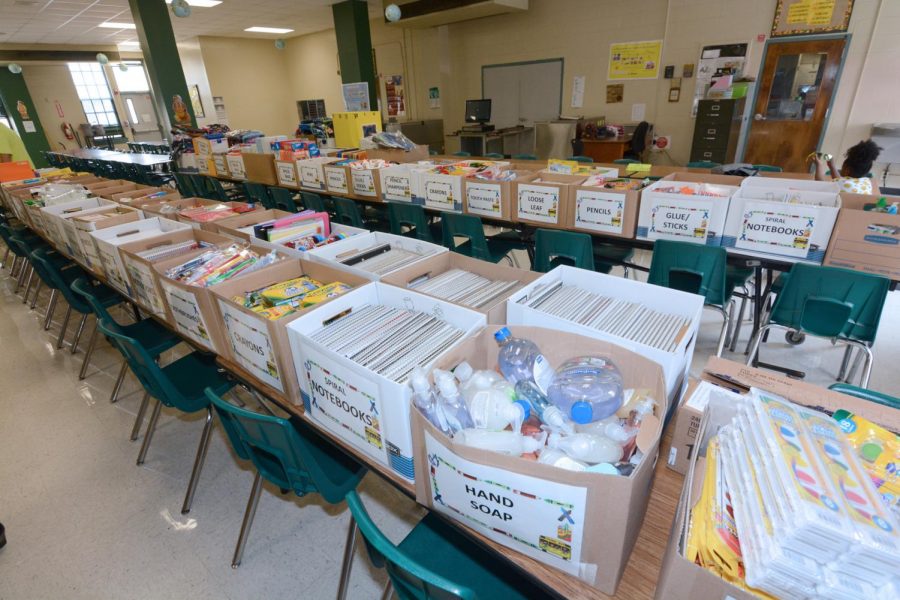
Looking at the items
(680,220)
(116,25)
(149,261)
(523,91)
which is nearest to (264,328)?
(149,261)

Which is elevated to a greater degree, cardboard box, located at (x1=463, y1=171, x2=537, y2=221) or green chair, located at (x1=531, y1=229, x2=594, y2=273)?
cardboard box, located at (x1=463, y1=171, x2=537, y2=221)

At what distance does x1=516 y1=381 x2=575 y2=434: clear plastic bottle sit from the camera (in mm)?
1002

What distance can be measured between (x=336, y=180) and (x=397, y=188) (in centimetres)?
71

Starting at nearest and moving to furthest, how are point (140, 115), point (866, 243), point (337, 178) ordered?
point (866, 243), point (337, 178), point (140, 115)

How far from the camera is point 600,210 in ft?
8.69

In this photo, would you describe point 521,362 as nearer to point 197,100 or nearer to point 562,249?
point 562,249

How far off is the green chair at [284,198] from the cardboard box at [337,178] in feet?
1.29

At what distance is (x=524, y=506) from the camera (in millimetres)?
819

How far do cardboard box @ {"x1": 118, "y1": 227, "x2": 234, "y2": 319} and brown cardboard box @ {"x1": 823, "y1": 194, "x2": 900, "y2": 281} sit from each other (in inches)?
110

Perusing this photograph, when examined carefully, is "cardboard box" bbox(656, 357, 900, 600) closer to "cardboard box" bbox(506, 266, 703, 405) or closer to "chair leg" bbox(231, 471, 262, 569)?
"cardboard box" bbox(506, 266, 703, 405)

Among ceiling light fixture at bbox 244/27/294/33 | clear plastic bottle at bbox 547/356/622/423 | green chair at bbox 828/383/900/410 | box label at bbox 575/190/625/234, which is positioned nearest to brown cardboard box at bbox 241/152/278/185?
box label at bbox 575/190/625/234

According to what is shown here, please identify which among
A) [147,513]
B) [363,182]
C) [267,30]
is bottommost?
[147,513]

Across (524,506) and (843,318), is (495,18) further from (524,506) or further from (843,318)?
(524,506)

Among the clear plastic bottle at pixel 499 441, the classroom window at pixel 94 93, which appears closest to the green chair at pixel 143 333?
the clear plastic bottle at pixel 499 441
